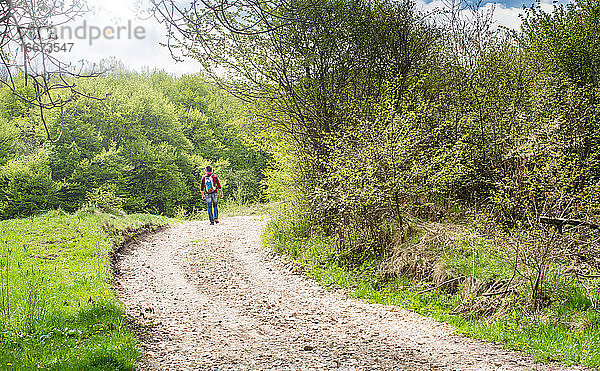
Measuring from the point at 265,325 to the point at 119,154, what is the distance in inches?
1170

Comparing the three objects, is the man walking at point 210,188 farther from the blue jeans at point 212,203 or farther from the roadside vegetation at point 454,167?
the roadside vegetation at point 454,167

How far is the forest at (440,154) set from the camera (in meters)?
8.04

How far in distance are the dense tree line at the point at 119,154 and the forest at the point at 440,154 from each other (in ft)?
47.2

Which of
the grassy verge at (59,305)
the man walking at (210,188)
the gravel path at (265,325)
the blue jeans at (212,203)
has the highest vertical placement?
the man walking at (210,188)

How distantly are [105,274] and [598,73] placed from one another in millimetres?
13036

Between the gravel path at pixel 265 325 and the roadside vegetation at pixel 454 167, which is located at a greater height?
the roadside vegetation at pixel 454 167

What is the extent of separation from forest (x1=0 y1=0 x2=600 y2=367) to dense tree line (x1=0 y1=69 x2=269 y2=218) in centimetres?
1439

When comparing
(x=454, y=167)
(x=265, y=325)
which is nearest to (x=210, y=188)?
(x=454, y=167)

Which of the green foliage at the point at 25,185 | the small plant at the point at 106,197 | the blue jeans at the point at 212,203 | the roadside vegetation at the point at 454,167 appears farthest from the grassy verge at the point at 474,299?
the green foliage at the point at 25,185

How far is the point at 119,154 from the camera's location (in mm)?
34656

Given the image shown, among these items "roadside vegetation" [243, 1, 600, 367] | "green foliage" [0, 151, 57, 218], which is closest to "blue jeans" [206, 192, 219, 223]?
"roadside vegetation" [243, 1, 600, 367]

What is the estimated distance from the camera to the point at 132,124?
36.7 metres

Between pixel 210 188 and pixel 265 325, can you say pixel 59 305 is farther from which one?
pixel 210 188

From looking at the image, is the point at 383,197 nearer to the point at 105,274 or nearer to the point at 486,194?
the point at 486,194
